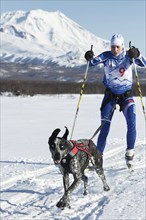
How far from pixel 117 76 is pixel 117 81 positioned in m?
0.10

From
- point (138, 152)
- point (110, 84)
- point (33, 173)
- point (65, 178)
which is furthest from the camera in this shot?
point (138, 152)

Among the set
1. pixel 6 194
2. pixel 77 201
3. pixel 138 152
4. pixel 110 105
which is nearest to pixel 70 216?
pixel 77 201

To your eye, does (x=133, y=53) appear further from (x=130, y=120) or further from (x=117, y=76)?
(x=130, y=120)

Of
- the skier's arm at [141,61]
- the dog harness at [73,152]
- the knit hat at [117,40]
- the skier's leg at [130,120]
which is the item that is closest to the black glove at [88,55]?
the knit hat at [117,40]

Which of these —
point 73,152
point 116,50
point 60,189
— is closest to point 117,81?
point 116,50

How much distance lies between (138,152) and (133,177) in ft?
11.2

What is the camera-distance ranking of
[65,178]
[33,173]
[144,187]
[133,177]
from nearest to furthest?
1. [65,178]
2. [144,187]
3. [133,177]
4. [33,173]

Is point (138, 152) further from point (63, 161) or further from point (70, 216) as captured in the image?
point (63, 161)

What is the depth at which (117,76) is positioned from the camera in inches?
246

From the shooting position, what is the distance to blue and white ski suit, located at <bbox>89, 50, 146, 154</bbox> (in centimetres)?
613

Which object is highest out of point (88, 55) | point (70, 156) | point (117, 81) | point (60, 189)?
point (88, 55)

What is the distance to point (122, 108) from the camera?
6.68 meters

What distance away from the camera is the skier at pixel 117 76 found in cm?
594

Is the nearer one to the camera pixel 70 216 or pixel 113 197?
pixel 70 216
